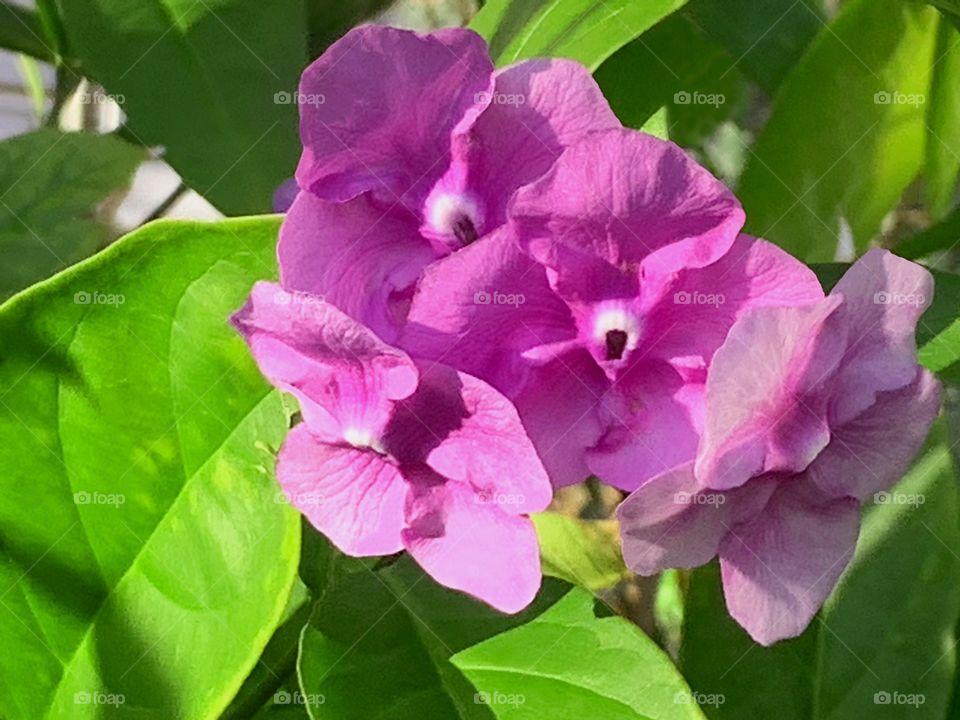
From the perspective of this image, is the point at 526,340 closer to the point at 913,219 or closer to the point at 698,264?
the point at 698,264

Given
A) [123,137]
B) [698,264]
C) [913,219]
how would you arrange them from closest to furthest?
1. [698,264]
2. [123,137]
3. [913,219]

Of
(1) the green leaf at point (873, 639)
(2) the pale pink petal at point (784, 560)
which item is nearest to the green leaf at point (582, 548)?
(1) the green leaf at point (873, 639)

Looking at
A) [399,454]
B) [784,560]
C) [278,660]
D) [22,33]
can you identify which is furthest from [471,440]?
[22,33]

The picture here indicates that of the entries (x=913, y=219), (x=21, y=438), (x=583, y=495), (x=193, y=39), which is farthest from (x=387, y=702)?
(x=913, y=219)

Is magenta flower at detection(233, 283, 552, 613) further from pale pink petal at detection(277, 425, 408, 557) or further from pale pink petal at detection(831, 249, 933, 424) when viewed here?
pale pink petal at detection(831, 249, 933, 424)

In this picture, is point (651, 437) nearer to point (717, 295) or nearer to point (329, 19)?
point (717, 295)

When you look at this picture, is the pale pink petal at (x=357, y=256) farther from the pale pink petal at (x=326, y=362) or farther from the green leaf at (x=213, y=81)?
the green leaf at (x=213, y=81)
